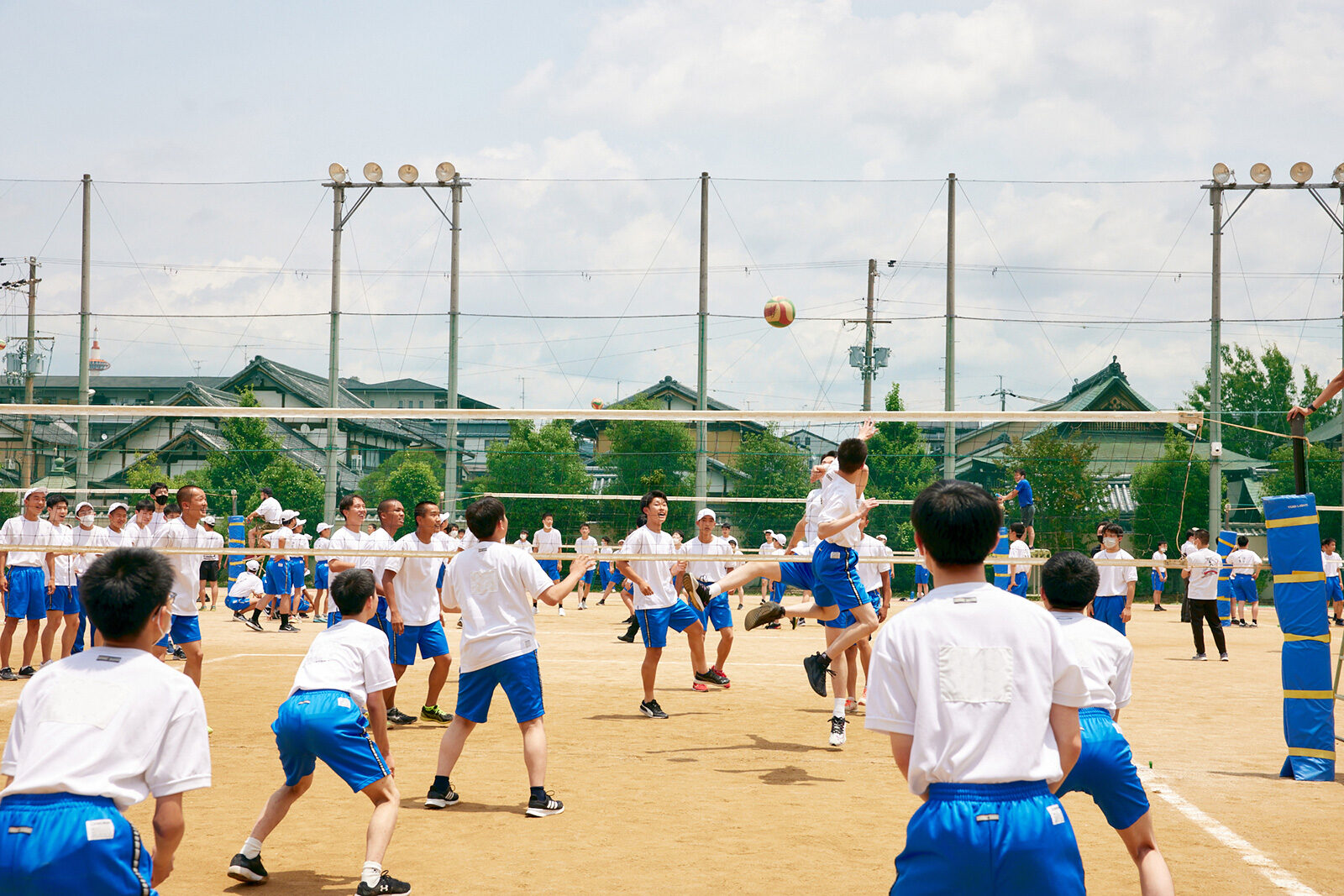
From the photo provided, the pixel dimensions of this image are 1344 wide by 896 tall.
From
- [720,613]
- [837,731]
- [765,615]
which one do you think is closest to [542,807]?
[837,731]

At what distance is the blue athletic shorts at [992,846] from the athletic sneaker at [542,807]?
3.88m

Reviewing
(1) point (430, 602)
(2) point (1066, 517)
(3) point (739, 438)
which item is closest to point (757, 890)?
(1) point (430, 602)

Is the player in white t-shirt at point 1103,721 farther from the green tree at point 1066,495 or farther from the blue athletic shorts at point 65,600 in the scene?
the green tree at point 1066,495

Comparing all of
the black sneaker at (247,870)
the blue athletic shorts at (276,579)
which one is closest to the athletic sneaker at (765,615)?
the black sneaker at (247,870)

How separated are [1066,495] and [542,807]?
62.1 ft

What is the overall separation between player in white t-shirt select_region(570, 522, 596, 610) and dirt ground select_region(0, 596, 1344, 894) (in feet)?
30.2

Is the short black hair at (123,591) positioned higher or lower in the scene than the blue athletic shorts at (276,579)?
higher

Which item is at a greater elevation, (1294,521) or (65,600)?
(1294,521)

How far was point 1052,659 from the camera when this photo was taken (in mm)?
2830

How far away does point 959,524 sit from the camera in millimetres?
2895

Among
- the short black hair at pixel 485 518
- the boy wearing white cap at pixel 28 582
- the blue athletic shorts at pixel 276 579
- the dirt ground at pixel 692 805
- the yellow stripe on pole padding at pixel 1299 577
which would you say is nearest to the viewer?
the dirt ground at pixel 692 805

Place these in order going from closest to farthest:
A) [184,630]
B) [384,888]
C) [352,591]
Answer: [384,888]
[352,591]
[184,630]

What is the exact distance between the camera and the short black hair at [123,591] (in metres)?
3.04

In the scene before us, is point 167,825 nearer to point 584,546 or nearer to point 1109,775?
point 1109,775
